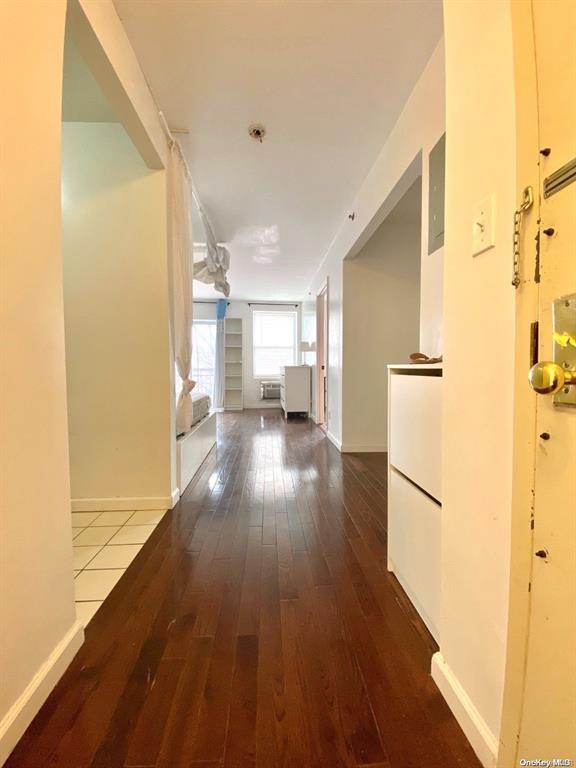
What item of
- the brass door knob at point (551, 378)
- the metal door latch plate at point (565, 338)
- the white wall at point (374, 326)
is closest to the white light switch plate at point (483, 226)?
the metal door latch plate at point (565, 338)

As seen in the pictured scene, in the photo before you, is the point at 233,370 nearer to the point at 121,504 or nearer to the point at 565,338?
the point at 121,504

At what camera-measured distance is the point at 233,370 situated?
763cm

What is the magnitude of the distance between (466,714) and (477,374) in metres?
0.83

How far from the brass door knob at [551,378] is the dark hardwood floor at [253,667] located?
2.95 ft

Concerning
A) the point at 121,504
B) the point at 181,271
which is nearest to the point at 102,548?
the point at 121,504

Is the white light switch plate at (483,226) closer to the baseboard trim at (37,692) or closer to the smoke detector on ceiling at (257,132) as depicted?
the baseboard trim at (37,692)

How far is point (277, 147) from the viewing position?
88.5 inches

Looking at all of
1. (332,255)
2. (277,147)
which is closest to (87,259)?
(277,147)

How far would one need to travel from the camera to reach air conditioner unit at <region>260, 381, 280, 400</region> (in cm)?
761

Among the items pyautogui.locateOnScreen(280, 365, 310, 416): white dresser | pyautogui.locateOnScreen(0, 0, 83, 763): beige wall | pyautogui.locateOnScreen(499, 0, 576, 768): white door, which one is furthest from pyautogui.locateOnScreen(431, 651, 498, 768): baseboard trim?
pyautogui.locateOnScreen(280, 365, 310, 416): white dresser

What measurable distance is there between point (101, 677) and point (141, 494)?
1.28 meters

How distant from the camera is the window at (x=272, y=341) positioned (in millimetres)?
7668

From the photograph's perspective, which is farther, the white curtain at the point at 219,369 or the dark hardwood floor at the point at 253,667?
the white curtain at the point at 219,369

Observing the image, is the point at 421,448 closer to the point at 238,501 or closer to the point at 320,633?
the point at 320,633
